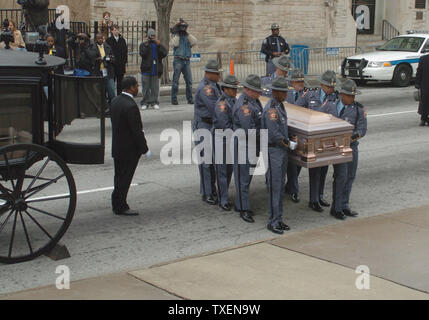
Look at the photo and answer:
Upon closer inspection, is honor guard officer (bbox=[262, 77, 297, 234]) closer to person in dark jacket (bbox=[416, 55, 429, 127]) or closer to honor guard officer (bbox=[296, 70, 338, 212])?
honor guard officer (bbox=[296, 70, 338, 212])

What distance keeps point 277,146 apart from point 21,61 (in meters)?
3.16

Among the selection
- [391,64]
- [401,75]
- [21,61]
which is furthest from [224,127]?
[401,75]

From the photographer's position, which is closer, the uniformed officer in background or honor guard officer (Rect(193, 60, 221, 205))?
honor guard officer (Rect(193, 60, 221, 205))

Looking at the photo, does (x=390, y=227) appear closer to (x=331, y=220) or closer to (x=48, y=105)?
(x=331, y=220)

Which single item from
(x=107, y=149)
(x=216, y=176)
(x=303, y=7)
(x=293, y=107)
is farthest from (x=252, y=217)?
(x=303, y=7)

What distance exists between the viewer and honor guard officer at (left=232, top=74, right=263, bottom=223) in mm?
8922

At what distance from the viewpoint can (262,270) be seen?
735 centimetres

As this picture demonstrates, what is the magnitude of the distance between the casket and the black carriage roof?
3049 mm

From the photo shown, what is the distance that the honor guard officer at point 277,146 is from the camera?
8.54m

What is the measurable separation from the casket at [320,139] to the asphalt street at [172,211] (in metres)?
0.89

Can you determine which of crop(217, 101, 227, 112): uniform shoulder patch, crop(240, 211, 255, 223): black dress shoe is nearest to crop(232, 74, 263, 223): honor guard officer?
crop(240, 211, 255, 223): black dress shoe

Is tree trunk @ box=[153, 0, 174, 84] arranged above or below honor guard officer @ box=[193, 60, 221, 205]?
above

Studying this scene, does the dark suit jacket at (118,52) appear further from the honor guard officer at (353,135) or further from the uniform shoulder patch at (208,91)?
the honor guard officer at (353,135)

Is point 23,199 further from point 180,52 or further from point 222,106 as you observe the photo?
point 180,52
